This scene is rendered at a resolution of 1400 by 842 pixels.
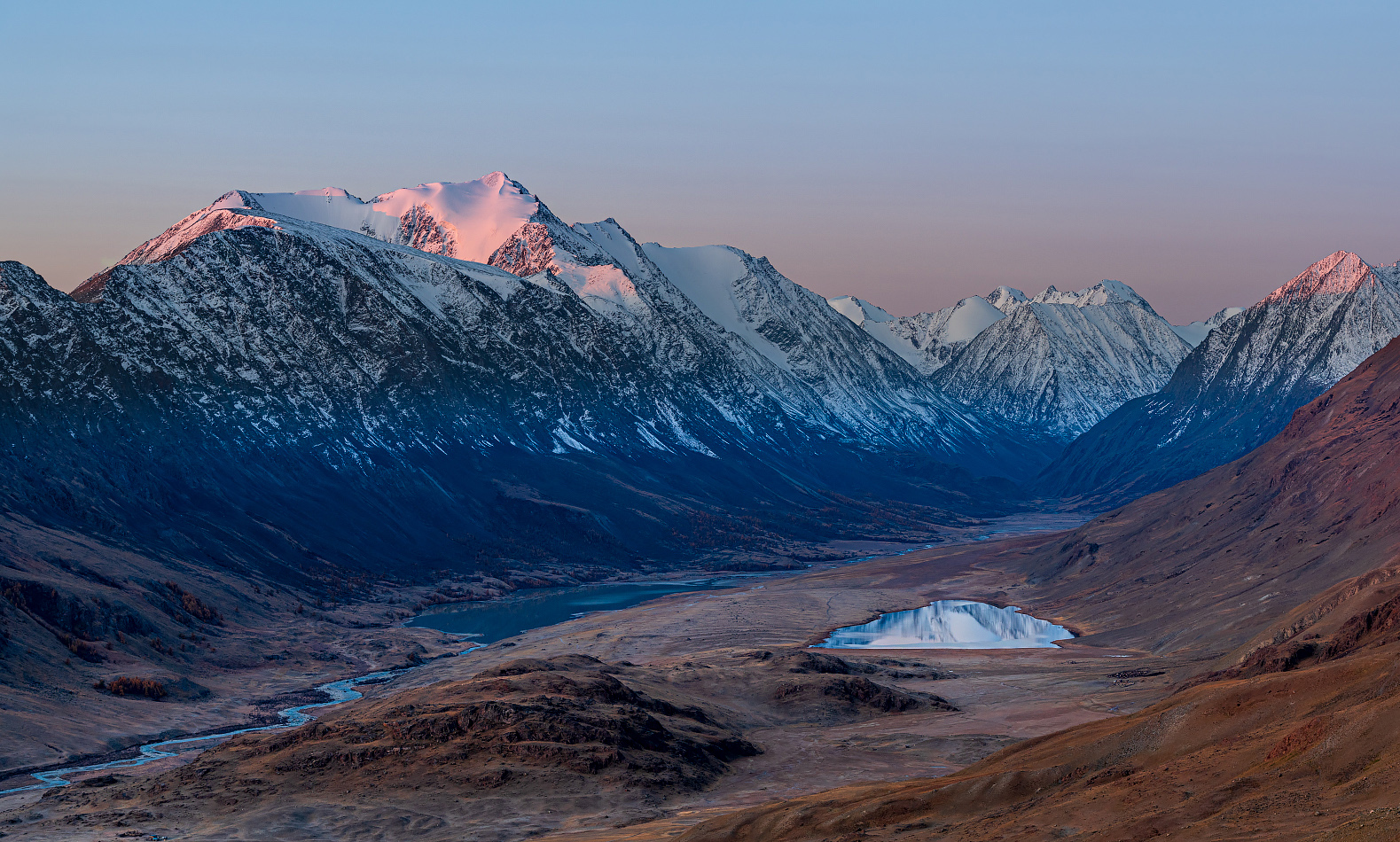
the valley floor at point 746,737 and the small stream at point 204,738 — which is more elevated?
the small stream at point 204,738

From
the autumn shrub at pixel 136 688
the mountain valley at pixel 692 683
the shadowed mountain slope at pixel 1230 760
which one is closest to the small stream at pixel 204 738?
the mountain valley at pixel 692 683

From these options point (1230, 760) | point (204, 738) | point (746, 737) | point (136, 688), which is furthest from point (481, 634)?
point (1230, 760)

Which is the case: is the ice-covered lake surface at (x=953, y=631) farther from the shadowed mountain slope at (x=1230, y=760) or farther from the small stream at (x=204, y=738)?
the small stream at (x=204, y=738)

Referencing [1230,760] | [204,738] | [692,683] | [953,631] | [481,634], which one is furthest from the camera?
[481,634]

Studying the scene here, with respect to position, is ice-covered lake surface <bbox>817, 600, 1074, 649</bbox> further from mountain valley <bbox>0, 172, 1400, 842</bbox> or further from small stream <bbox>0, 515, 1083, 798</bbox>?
mountain valley <bbox>0, 172, 1400, 842</bbox>

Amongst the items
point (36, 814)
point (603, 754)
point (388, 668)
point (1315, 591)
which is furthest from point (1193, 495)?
point (36, 814)

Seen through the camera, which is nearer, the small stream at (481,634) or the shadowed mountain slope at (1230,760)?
the shadowed mountain slope at (1230,760)

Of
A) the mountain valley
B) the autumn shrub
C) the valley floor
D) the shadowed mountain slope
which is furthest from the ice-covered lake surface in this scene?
the autumn shrub

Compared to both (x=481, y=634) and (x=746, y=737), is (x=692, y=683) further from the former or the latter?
(x=481, y=634)

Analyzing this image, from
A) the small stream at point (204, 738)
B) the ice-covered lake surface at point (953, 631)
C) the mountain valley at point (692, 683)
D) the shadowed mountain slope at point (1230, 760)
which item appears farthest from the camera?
the ice-covered lake surface at point (953, 631)
